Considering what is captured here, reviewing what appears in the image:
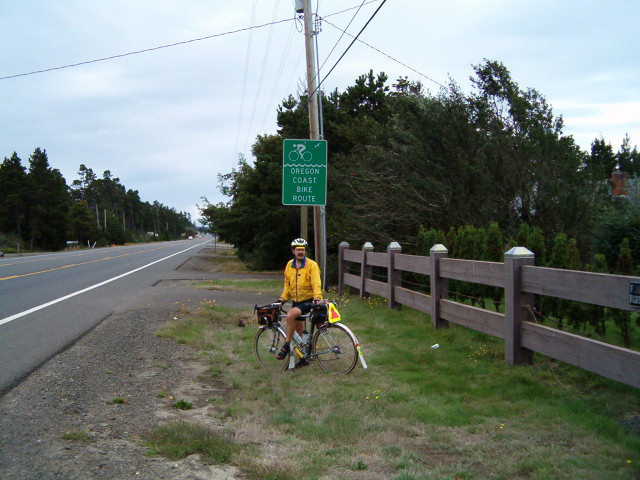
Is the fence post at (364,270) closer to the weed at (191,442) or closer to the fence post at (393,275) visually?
the fence post at (393,275)

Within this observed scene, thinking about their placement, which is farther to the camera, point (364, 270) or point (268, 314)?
point (364, 270)

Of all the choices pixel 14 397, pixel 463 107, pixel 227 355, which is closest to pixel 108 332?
pixel 227 355

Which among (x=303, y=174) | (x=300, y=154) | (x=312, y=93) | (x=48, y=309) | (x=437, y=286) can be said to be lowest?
(x=48, y=309)

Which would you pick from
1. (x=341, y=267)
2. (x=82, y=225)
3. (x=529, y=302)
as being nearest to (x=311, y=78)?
(x=341, y=267)

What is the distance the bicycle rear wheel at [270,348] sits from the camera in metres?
7.56

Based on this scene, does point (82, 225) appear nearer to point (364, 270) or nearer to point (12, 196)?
point (12, 196)

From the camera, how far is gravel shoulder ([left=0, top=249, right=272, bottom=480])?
164 inches

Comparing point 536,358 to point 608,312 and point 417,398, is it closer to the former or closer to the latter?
point 608,312

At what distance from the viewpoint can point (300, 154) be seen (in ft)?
47.4

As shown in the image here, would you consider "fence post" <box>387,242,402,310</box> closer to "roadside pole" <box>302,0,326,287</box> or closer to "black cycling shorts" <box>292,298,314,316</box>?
"black cycling shorts" <box>292,298,314,316</box>

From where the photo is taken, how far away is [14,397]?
19.4 ft

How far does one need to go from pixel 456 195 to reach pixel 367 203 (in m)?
2.82

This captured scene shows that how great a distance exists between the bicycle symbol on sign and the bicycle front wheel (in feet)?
24.7

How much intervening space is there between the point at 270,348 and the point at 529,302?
3.34m
